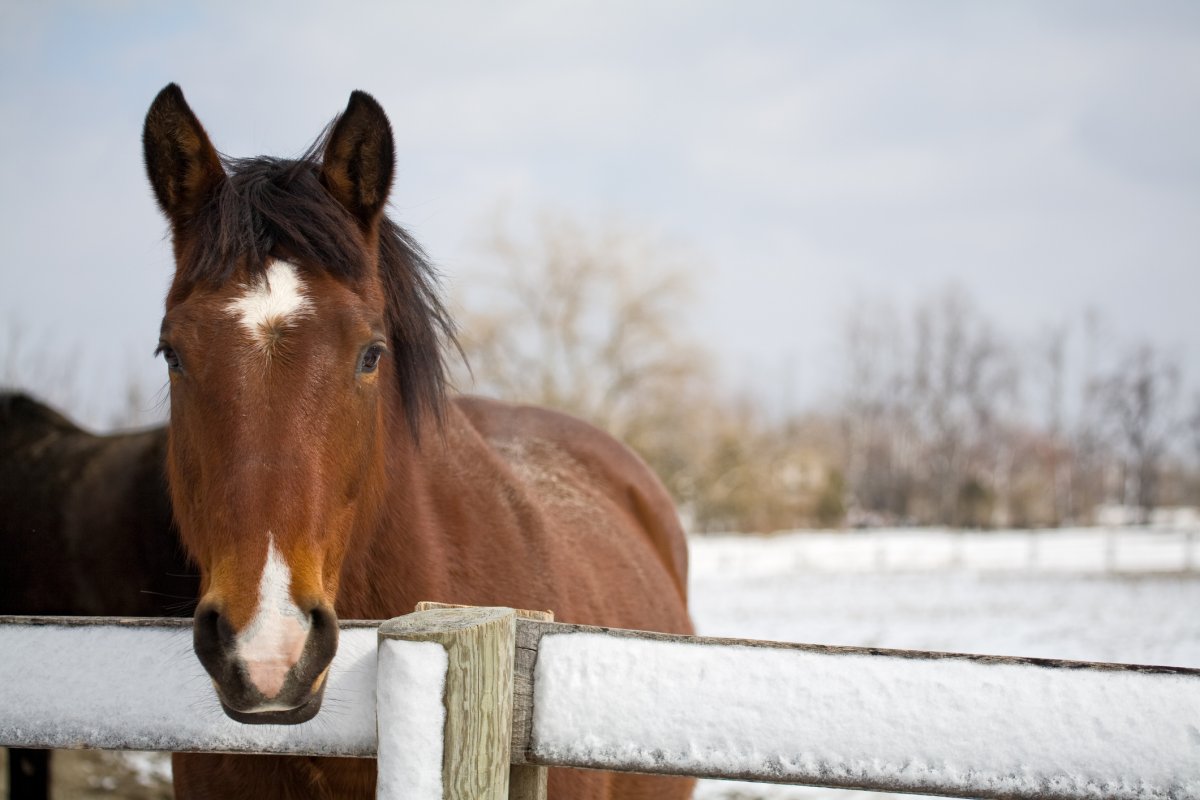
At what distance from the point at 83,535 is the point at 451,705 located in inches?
135

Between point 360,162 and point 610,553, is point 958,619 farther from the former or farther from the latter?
point 360,162

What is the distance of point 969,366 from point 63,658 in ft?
164

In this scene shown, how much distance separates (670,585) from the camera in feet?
13.5

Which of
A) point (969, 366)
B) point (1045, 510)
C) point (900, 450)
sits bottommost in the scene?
point (1045, 510)

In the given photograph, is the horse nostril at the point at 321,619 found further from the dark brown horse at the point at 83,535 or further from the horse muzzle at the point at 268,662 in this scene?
the dark brown horse at the point at 83,535

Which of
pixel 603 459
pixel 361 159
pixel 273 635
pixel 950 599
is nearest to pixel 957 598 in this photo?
pixel 950 599

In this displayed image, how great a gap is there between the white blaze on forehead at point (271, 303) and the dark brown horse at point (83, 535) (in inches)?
89.5

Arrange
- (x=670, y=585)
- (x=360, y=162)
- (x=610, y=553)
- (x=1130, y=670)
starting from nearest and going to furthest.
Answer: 1. (x=1130, y=670)
2. (x=360, y=162)
3. (x=610, y=553)
4. (x=670, y=585)

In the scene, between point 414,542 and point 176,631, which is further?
point 414,542

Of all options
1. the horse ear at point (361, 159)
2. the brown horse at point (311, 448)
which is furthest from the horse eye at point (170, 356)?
the horse ear at point (361, 159)

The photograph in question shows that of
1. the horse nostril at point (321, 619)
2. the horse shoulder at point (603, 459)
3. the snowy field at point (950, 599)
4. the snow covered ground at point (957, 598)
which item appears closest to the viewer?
the horse nostril at point (321, 619)

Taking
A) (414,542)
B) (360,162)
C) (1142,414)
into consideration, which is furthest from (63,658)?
(1142,414)

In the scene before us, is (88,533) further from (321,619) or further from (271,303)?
(321,619)

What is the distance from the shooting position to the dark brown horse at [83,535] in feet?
12.7
